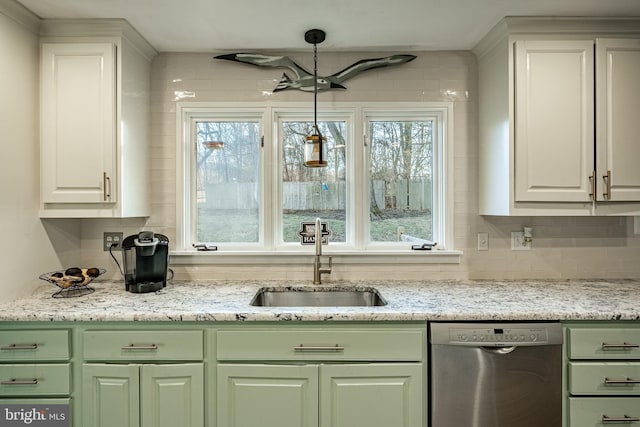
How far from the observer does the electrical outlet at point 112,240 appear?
2.40 meters

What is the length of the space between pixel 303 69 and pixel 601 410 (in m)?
2.34

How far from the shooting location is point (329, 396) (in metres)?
1.72

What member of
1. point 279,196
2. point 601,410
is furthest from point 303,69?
point 601,410

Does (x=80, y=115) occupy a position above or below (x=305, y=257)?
above

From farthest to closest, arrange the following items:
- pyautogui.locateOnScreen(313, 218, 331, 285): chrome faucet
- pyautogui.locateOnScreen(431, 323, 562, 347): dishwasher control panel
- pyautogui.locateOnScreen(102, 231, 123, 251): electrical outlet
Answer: pyautogui.locateOnScreen(102, 231, 123, 251): electrical outlet < pyautogui.locateOnScreen(313, 218, 331, 285): chrome faucet < pyautogui.locateOnScreen(431, 323, 562, 347): dishwasher control panel

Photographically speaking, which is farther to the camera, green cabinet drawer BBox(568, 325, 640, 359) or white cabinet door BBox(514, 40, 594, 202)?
white cabinet door BBox(514, 40, 594, 202)

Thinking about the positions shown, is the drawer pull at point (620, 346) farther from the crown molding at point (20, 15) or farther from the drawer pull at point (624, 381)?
the crown molding at point (20, 15)

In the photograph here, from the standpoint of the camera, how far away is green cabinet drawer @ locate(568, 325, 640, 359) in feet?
5.65

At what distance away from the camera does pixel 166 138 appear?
8.00 ft

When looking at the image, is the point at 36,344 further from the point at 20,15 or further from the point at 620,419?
the point at 620,419

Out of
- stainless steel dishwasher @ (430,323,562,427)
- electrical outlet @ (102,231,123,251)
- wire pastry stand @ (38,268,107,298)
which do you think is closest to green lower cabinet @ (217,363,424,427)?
stainless steel dishwasher @ (430,323,562,427)

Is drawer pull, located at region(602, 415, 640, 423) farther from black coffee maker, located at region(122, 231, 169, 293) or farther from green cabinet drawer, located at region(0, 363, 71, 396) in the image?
green cabinet drawer, located at region(0, 363, 71, 396)

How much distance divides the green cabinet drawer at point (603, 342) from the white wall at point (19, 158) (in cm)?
265

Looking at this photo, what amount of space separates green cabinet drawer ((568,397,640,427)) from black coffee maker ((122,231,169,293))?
213 cm
